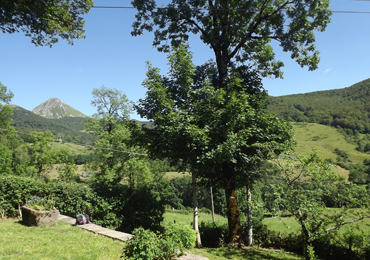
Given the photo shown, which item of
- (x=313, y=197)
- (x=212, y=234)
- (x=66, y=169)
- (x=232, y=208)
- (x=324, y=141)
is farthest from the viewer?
(x=324, y=141)

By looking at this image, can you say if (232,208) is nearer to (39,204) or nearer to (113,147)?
(39,204)

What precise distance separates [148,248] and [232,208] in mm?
7066

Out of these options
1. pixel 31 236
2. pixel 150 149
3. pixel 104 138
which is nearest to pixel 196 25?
pixel 150 149

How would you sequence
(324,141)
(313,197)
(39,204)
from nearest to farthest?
(313,197)
(39,204)
(324,141)

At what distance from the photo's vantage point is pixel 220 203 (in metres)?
54.8

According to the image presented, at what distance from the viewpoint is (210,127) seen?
395 inches

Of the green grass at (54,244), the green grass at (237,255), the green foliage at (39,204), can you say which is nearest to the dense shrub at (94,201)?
the green foliage at (39,204)

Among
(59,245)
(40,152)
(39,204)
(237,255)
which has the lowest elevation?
(237,255)

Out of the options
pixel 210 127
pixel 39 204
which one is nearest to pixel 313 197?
pixel 210 127

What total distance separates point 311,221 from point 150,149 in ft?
24.6

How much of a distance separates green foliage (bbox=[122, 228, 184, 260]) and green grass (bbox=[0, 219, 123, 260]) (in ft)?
4.06

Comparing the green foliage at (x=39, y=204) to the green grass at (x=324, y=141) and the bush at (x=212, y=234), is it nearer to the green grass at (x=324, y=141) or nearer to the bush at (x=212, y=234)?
the bush at (x=212, y=234)

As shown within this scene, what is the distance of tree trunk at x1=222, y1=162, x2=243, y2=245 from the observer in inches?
414

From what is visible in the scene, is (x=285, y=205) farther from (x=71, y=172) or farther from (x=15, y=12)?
(x=71, y=172)
